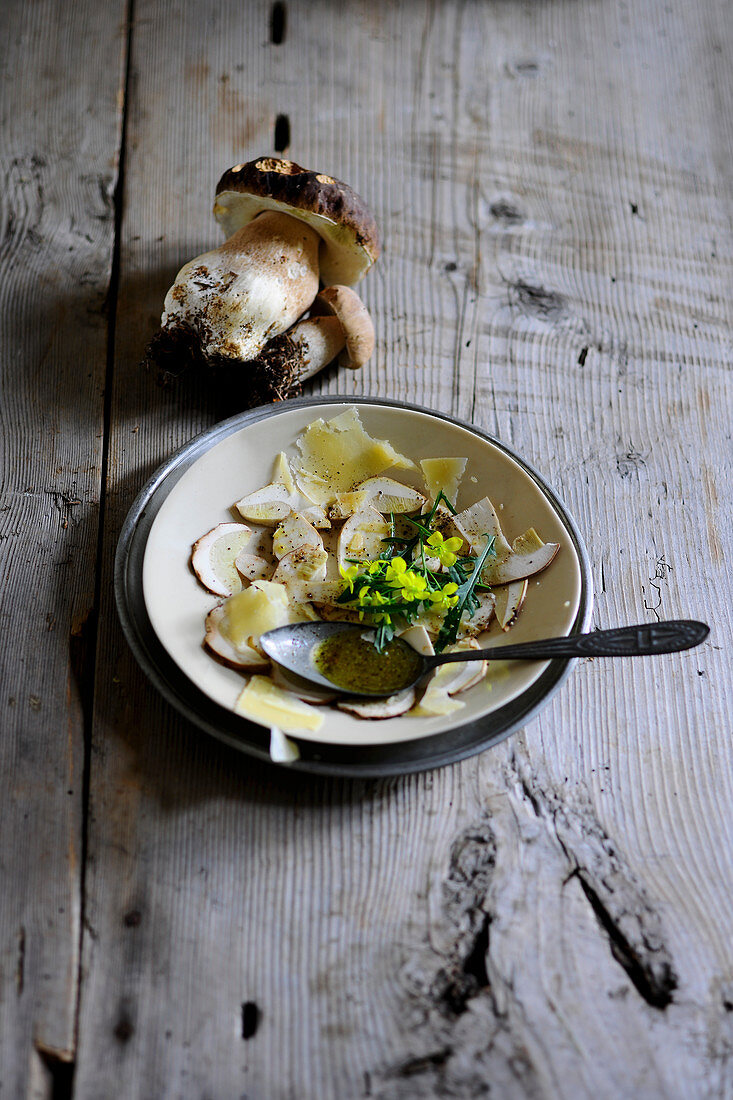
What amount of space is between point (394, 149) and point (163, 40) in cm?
53

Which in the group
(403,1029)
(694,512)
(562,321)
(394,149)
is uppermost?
(394,149)

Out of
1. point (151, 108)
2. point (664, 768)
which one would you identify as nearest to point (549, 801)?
point (664, 768)

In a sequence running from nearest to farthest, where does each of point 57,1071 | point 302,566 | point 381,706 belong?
point 57,1071 → point 381,706 → point 302,566

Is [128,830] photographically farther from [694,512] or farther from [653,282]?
[653,282]

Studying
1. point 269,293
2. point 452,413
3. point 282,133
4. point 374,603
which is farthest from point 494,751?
point 282,133

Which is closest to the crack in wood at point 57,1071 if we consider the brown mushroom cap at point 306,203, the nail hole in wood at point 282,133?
the brown mushroom cap at point 306,203

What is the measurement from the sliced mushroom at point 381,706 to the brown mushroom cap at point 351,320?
1.73 feet

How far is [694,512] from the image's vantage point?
3.91 ft

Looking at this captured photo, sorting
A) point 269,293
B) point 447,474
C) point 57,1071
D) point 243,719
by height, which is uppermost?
point 269,293

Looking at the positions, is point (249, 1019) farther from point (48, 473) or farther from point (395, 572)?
point (48, 473)

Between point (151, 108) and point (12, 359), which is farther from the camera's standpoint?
point (151, 108)

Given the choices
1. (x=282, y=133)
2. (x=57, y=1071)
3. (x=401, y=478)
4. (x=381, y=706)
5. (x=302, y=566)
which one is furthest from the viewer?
(x=282, y=133)

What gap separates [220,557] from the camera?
3.26 feet

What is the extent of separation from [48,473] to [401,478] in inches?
19.0
